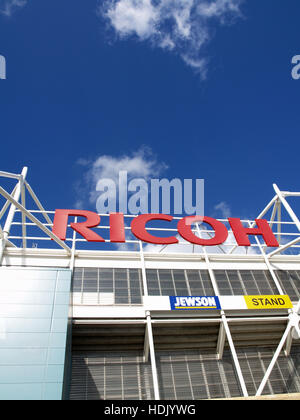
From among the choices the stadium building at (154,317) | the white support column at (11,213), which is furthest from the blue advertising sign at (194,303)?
the white support column at (11,213)

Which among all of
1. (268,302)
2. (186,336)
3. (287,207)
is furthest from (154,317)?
(287,207)

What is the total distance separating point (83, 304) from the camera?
798 inches

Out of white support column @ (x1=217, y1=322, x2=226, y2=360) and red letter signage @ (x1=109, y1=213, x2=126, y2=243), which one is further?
red letter signage @ (x1=109, y1=213, x2=126, y2=243)

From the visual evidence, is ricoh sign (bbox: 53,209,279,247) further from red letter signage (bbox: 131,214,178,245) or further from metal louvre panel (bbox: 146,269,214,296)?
metal louvre panel (bbox: 146,269,214,296)

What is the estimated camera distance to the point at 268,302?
72.3 ft

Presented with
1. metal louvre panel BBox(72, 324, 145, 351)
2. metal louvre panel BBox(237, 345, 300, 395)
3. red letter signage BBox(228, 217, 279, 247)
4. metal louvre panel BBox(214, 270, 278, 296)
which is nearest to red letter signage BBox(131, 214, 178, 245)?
metal louvre panel BBox(214, 270, 278, 296)

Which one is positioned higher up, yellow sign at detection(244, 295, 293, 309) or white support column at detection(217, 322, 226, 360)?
yellow sign at detection(244, 295, 293, 309)

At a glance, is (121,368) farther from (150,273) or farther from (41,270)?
(41,270)

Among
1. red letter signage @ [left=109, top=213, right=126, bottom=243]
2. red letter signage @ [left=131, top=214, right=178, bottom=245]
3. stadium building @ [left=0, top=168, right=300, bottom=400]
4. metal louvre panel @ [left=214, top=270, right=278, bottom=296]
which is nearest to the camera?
stadium building @ [left=0, top=168, right=300, bottom=400]

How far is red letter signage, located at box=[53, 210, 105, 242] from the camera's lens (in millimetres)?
23922

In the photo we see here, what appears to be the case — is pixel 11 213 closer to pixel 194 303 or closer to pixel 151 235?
pixel 151 235

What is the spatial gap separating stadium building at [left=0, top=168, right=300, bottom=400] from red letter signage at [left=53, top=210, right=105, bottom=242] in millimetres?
621

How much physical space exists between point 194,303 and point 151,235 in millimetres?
6998
